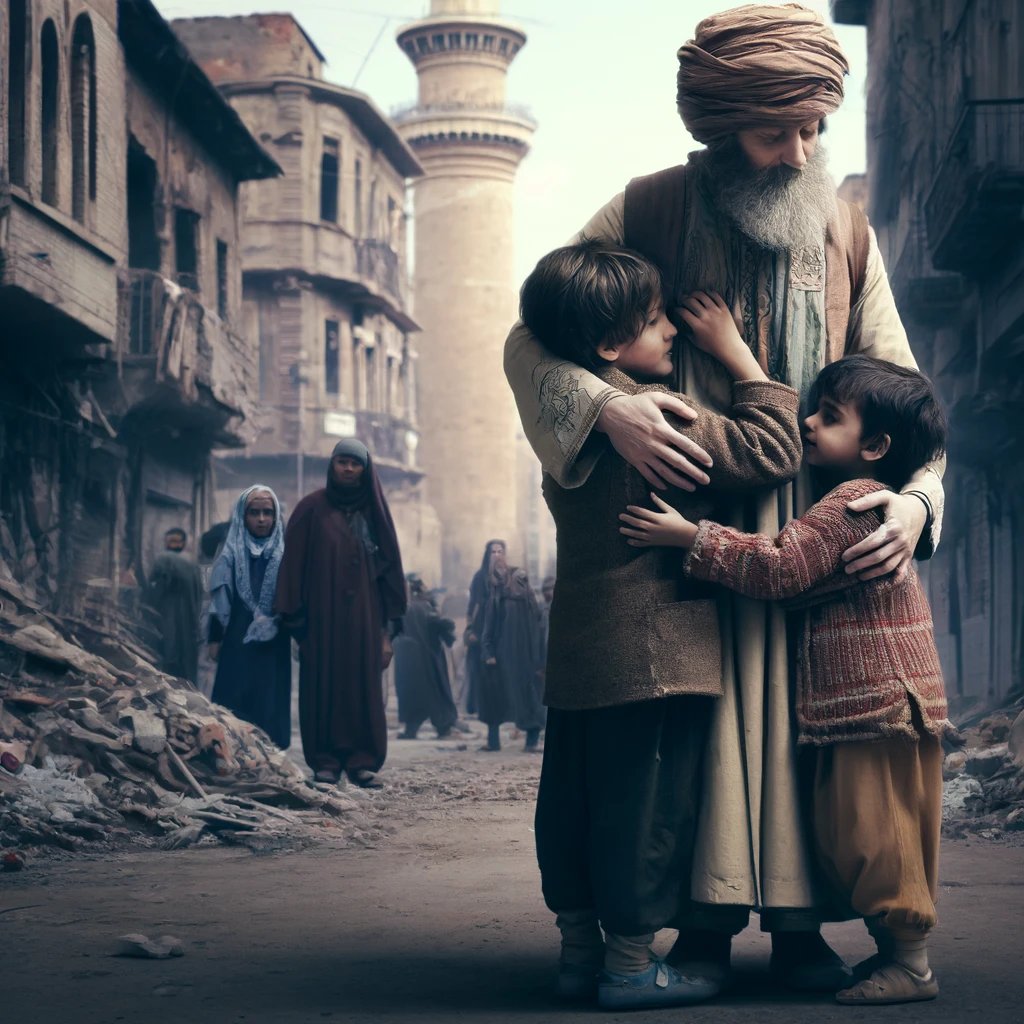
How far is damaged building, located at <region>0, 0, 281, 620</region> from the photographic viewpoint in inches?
571

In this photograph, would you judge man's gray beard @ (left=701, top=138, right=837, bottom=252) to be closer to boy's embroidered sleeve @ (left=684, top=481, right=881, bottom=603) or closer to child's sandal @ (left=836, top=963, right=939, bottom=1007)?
boy's embroidered sleeve @ (left=684, top=481, right=881, bottom=603)

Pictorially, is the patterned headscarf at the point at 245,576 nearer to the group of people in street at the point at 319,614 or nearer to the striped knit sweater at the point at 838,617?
the group of people in street at the point at 319,614

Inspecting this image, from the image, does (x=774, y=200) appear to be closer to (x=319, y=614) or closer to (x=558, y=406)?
(x=558, y=406)

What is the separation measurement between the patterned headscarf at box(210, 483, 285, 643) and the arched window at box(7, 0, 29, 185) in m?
5.06

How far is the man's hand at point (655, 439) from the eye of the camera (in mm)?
3676

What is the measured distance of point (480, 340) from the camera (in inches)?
1858

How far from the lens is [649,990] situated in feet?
12.0

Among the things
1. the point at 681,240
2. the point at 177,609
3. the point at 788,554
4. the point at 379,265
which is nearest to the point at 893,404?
the point at 788,554

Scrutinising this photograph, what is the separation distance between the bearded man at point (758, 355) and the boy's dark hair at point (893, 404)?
63mm

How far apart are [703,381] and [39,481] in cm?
1325

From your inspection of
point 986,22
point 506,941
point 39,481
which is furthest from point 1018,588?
point 506,941

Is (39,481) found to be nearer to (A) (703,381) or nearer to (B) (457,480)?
(A) (703,381)

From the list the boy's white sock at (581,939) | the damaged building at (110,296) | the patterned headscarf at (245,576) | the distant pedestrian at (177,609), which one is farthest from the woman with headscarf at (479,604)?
the boy's white sock at (581,939)

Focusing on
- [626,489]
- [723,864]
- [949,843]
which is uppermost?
[626,489]
